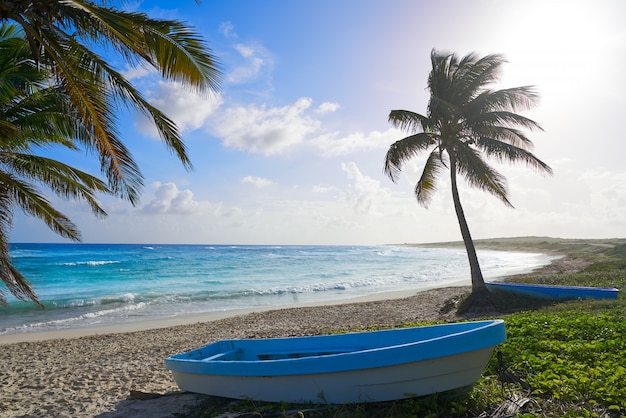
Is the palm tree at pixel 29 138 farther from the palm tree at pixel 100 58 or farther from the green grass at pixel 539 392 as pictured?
the green grass at pixel 539 392

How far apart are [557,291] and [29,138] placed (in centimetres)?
1349

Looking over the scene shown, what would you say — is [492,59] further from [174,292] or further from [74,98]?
[174,292]

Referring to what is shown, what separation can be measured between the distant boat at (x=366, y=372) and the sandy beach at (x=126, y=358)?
40.9 inches

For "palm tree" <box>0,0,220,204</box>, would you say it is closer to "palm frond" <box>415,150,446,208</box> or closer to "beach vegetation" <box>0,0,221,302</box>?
"beach vegetation" <box>0,0,221,302</box>

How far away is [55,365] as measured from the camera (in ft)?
28.1

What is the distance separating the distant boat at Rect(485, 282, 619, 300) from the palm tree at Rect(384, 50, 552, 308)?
84 cm

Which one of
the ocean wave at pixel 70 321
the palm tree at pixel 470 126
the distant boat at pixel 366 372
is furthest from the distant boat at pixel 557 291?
the ocean wave at pixel 70 321

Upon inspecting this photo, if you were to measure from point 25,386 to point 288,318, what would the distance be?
8.10 m

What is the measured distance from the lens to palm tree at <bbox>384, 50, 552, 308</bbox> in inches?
494

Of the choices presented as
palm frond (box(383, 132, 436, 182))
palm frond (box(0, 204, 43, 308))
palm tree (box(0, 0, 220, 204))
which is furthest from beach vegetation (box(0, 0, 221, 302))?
palm frond (box(383, 132, 436, 182))

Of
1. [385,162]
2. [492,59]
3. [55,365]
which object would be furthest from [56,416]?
[492,59]

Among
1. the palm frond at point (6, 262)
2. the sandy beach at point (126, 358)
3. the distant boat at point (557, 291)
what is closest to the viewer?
the sandy beach at point (126, 358)

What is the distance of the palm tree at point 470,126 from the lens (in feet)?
41.2

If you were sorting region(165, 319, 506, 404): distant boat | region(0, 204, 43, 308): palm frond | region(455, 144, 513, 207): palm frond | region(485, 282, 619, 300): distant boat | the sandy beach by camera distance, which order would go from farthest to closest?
region(455, 144, 513, 207): palm frond, region(485, 282, 619, 300): distant boat, region(0, 204, 43, 308): palm frond, the sandy beach, region(165, 319, 506, 404): distant boat
